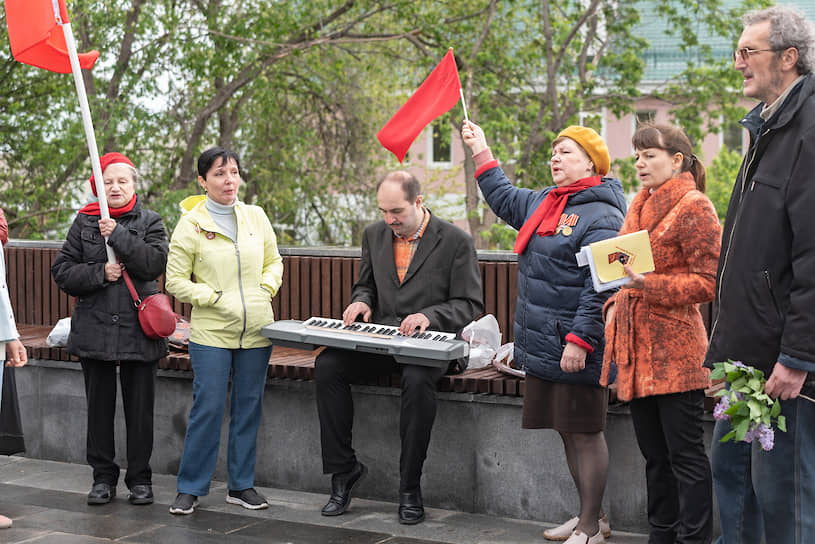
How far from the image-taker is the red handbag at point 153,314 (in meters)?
6.11

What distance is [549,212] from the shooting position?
5.25 m

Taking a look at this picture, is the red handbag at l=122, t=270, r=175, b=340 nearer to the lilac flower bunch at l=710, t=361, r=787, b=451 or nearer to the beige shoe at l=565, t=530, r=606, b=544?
the beige shoe at l=565, t=530, r=606, b=544

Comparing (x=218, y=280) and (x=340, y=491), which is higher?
(x=218, y=280)

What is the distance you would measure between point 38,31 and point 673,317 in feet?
13.4

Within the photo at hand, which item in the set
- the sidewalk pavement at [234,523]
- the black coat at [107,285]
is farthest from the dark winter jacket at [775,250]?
the black coat at [107,285]

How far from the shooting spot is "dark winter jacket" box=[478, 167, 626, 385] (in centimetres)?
505

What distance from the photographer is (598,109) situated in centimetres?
1730

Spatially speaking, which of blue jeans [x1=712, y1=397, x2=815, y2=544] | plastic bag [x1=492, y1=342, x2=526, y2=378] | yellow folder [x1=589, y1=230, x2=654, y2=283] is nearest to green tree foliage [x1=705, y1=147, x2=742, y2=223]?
plastic bag [x1=492, y1=342, x2=526, y2=378]

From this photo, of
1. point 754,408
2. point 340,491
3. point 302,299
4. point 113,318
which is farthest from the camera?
point 302,299

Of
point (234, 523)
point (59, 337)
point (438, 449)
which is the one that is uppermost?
point (59, 337)

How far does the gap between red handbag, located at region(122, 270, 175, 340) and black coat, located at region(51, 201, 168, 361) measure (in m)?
0.04

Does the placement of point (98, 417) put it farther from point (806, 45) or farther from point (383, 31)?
point (383, 31)

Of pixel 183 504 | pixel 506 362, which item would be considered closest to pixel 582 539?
pixel 506 362

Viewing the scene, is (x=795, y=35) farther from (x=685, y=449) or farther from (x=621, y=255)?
(x=685, y=449)
